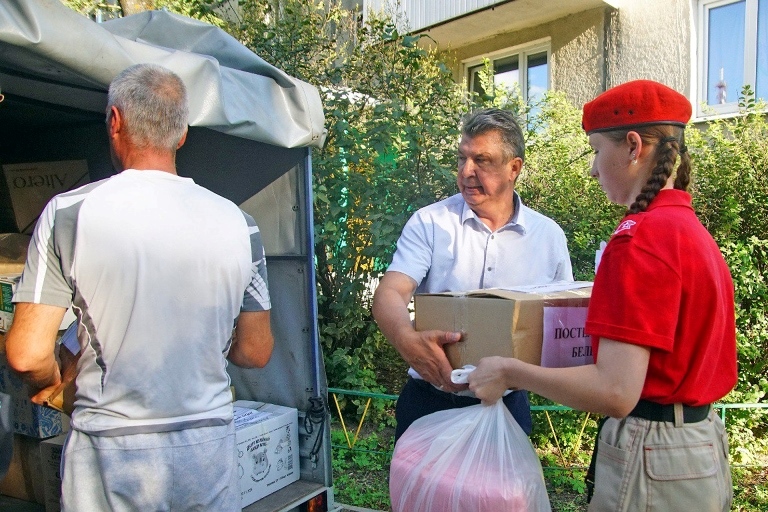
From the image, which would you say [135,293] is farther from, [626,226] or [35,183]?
[35,183]

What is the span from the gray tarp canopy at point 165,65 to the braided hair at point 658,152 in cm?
147

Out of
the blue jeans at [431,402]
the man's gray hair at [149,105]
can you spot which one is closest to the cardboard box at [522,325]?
the blue jeans at [431,402]

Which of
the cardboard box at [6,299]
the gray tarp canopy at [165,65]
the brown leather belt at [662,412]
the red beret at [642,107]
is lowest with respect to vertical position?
the brown leather belt at [662,412]

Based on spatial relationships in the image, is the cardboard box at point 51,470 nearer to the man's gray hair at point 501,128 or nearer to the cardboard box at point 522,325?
the cardboard box at point 522,325

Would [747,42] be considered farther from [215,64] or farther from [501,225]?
[215,64]

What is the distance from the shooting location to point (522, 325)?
170 cm

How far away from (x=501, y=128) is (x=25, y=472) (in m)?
2.75

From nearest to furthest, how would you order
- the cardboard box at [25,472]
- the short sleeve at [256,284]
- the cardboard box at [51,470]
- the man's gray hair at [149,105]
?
the man's gray hair at [149,105] → the short sleeve at [256,284] → the cardboard box at [51,470] → the cardboard box at [25,472]

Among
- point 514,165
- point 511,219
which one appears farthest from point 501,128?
point 511,219

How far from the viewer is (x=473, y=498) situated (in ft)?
5.61

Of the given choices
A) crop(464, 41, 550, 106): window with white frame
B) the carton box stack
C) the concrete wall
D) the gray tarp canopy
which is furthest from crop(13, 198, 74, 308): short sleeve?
crop(464, 41, 550, 106): window with white frame

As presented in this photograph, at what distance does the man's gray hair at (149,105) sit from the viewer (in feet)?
5.97

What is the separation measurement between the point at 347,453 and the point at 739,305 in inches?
121

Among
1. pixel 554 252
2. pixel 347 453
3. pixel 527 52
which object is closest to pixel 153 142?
pixel 554 252
